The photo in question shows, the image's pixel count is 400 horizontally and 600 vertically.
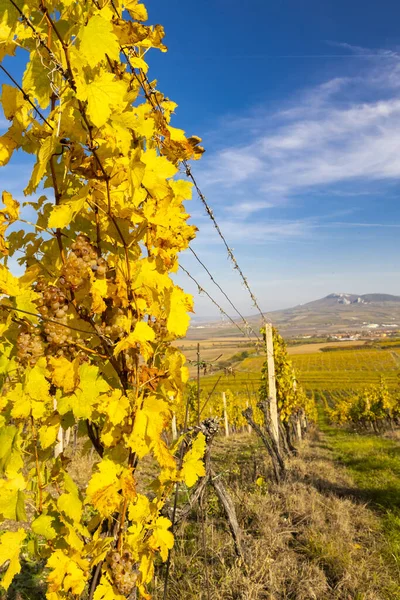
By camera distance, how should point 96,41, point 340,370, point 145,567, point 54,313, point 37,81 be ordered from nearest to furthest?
point 96,41 → point 37,81 → point 54,313 → point 145,567 → point 340,370

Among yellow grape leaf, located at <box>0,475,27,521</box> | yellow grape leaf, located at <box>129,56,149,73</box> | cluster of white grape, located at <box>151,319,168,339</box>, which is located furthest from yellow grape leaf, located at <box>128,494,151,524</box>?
yellow grape leaf, located at <box>129,56,149,73</box>

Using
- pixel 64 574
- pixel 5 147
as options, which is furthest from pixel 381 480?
pixel 5 147

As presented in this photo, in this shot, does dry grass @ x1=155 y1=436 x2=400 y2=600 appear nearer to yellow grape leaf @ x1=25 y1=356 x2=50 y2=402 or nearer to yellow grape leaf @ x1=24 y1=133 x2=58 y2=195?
yellow grape leaf @ x1=25 y1=356 x2=50 y2=402

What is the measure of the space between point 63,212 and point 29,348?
45cm

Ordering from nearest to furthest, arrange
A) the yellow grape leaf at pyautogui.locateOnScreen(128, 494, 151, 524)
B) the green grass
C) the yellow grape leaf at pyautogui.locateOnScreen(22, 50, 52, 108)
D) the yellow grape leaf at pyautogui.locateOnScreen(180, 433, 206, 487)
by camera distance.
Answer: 1. the yellow grape leaf at pyautogui.locateOnScreen(22, 50, 52, 108)
2. the yellow grape leaf at pyautogui.locateOnScreen(128, 494, 151, 524)
3. the yellow grape leaf at pyautogui.locateOnScreen(180, 433, 206, 487)
4. the green grass

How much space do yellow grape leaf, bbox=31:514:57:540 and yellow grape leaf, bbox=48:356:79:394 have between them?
1.79ft

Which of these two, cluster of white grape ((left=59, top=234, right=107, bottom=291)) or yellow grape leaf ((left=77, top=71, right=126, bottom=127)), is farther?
cluster of white grape ((left=59, top=234, right=107, bottom=291))

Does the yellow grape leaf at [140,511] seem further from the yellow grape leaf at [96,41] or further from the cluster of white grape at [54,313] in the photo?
the yellow grape leaf at [96,41]

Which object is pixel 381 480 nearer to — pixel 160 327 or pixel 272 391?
pixel 272 391

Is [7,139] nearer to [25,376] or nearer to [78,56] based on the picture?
[78,56]

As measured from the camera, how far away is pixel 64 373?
105cm

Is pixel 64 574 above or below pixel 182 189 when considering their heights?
below

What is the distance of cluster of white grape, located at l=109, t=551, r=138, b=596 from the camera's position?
1188mm

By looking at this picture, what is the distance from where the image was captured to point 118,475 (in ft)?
3.84
